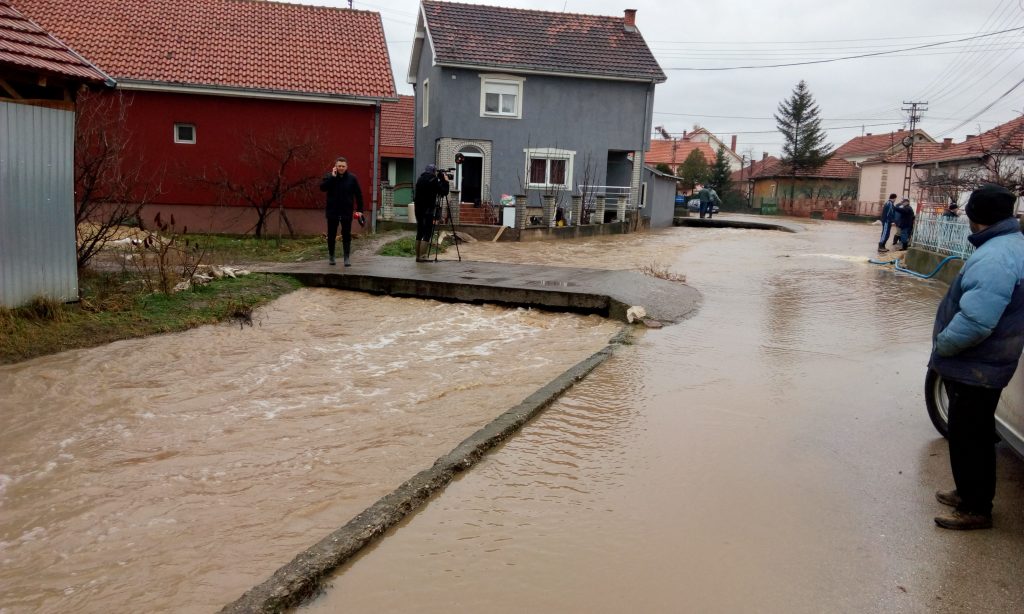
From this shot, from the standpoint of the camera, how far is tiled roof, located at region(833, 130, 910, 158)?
211 ft

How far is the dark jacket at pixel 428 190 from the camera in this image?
45.1ft

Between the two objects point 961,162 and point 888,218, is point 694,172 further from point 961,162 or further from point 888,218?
point 888,218

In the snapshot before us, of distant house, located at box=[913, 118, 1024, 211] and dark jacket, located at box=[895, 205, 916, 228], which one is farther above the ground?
distant house, located at box=[913, 118, 1024, 211]

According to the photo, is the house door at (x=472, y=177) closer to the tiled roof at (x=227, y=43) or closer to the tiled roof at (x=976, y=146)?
the tiled roof at (x=227, y=43)

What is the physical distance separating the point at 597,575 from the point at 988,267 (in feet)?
8.64

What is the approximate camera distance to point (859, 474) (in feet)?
16.8

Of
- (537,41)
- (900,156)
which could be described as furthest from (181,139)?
(900,156)

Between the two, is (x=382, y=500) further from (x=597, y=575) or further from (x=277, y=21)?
(x=277, y=21)

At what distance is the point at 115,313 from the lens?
8.87 meters

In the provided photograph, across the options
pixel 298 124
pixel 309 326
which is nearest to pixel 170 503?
pixel 309 326

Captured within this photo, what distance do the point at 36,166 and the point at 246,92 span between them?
39.4ft

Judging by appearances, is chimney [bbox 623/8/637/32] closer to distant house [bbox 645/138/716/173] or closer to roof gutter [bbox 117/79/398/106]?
roof gutter [bbox 117/79/398/106]

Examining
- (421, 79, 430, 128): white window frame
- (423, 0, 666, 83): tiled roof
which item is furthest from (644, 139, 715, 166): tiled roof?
(421, 79, 430, 128): white window frame

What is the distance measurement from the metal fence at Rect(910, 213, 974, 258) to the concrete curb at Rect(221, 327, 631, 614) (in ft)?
41.2
